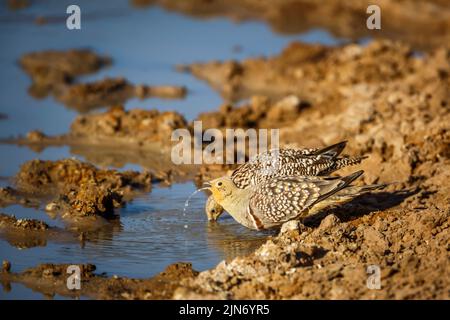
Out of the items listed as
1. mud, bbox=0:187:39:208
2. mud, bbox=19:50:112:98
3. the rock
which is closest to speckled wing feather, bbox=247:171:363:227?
the rock

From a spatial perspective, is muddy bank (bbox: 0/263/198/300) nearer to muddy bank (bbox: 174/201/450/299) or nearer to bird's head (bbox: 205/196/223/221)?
muddy bank (bbox: 174/201/450/299)

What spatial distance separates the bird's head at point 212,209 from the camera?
9.52 metres

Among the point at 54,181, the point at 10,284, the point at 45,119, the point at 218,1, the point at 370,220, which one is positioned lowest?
the point at 10,284

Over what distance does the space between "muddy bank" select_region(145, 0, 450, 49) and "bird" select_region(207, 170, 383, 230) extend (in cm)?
1019

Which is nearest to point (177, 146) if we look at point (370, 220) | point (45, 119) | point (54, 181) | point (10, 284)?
point (54, 181)

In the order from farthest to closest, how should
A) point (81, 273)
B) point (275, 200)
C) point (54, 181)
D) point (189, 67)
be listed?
point (189, 67) < point (54, 181) < point (275, 200) < point (81, 273)

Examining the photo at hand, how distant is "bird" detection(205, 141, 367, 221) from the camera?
9359mm

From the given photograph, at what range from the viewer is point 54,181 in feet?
35.6

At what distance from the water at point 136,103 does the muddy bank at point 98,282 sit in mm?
154

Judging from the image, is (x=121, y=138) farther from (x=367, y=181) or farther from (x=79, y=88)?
(x=367, y=181)

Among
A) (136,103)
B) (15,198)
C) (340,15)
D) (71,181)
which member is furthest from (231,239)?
(340,15)

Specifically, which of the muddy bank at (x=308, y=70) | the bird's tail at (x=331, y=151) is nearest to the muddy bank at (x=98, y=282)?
the bird's tail at (x=331, y=151)

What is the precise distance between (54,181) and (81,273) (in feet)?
10.4

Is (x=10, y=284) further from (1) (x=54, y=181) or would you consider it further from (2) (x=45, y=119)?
(2) (x=45, y=119)
